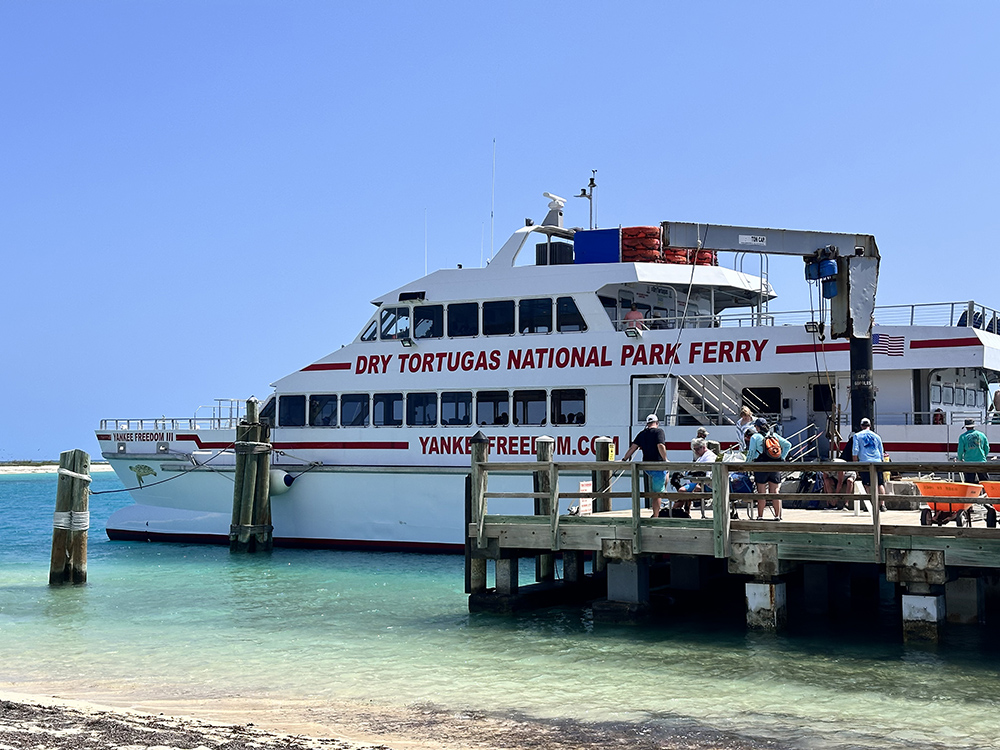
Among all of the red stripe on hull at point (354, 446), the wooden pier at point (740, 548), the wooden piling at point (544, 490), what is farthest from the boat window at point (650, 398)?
the red stripe on hull at point (354, 446)

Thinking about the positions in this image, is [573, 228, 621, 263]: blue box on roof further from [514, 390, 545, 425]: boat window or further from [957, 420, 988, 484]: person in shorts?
[957, 420, 988, 484]: person in shorts

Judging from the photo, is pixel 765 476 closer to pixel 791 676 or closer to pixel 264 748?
pixel 791 676

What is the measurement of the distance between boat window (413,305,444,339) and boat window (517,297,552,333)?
1859 millimetres

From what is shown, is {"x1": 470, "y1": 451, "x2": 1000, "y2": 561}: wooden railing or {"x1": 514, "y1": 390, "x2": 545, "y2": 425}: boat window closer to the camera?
{"x1": 470, "y1": 451, "x2": 1000, "y2": 561}: wooden railing

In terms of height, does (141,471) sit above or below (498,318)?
below

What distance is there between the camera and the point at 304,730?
29.3 ft

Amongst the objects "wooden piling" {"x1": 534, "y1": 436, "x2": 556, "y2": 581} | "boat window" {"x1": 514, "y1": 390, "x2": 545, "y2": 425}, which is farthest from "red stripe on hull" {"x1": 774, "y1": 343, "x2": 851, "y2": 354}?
"wooden piling" {"x1": 534, "y1": 436, "x2": 556, "y2": 581}

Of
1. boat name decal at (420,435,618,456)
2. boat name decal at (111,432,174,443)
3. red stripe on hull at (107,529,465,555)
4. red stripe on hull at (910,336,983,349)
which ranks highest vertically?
red stripe on hull at (910,336,983,349)

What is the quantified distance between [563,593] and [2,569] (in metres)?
12.7

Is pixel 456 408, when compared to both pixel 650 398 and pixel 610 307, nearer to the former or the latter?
pixel 610 307

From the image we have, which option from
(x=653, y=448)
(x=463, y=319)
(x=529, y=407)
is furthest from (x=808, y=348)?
(x=463, y=319)

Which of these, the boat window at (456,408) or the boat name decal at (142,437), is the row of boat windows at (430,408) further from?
the boat name decal at (142,437)

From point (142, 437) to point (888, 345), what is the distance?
667 inches

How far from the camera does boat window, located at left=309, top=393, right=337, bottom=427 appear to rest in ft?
79.2
